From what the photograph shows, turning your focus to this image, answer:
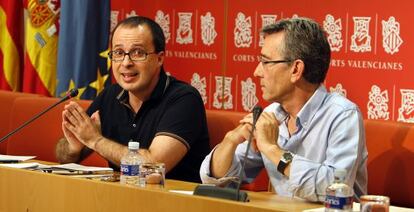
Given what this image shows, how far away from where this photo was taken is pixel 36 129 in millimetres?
4797

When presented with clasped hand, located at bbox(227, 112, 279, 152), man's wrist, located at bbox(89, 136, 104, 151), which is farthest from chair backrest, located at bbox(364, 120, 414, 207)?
man's wrist, located at bbox(89, 136, 104, 151)

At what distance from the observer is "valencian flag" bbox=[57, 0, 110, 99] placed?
5.77 metres

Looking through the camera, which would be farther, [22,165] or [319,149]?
[22,165]

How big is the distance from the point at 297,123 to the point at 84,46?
2777 mm

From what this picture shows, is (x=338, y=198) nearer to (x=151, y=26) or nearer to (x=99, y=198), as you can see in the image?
(x=99, y=198)

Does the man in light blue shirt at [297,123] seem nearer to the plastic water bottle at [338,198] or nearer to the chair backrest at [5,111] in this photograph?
the plastic water bottle at [338,198]

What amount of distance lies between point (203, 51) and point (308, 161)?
9.75 feet

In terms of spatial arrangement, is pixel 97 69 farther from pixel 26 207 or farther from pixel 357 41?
pixel 26 207

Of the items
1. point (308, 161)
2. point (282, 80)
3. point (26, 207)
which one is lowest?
point (26, 207)

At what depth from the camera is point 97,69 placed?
5.82 meters

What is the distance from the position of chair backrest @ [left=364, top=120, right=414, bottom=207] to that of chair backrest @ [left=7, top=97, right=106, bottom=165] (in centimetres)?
181

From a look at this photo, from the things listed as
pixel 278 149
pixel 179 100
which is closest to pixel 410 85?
pixel 179 100

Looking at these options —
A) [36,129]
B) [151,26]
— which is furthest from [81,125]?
[36,129]

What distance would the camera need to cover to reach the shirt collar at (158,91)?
13.1 feet
